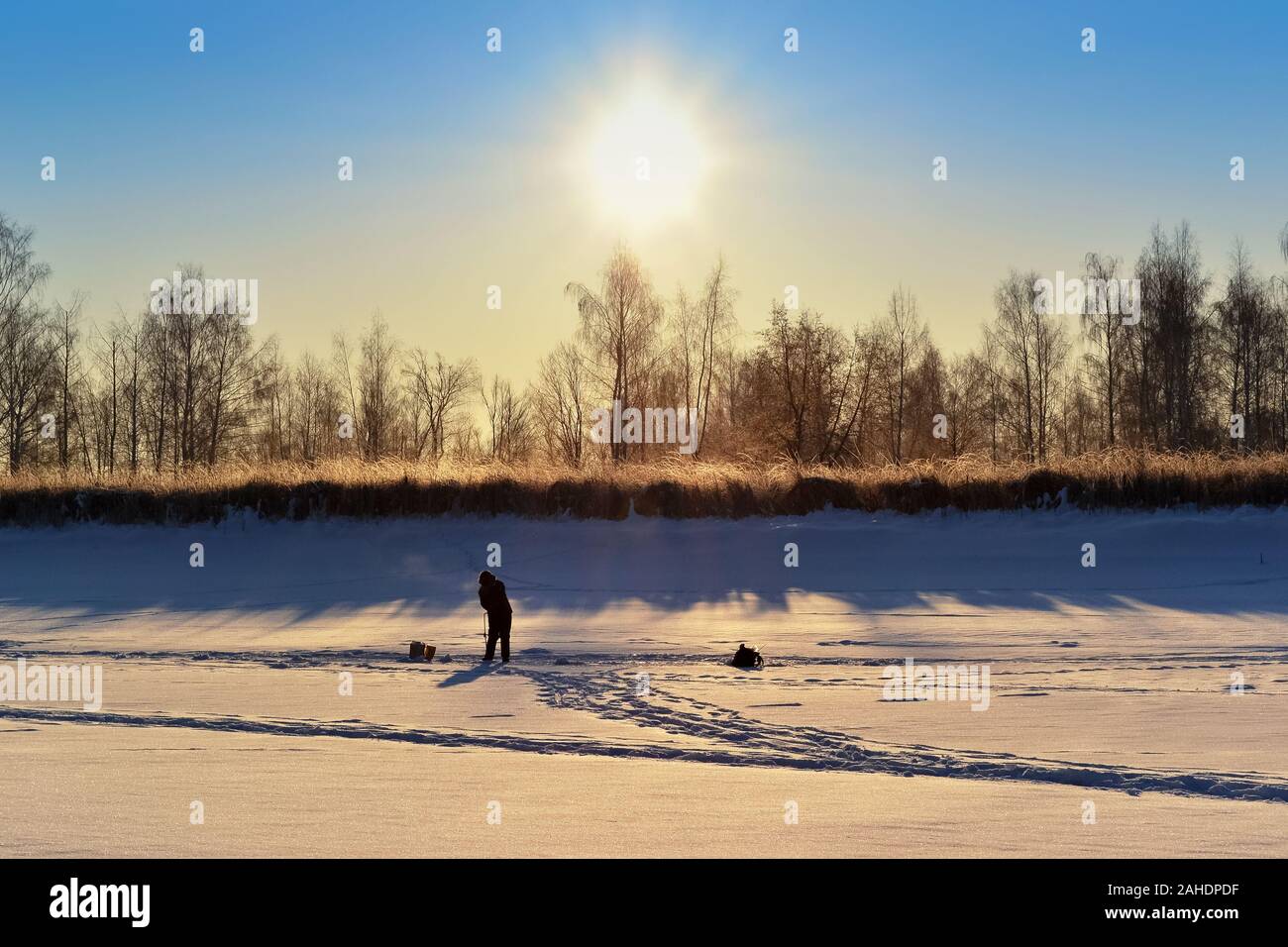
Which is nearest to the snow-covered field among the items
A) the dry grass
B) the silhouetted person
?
the silhouetted person

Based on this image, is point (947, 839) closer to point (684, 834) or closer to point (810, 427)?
point (684, 834)

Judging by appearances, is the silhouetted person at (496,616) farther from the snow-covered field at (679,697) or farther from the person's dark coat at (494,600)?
the snow-covered field at (679,697)

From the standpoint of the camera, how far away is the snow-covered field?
20.9 ft

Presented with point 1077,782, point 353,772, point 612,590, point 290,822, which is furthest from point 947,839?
point 612,590

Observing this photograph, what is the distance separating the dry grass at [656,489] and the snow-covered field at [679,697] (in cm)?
85

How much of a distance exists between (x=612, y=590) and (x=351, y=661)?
324 inches

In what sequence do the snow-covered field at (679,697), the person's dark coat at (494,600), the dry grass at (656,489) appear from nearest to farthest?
the snow-covered field at (679,697), the person's dark coat at (494,600), the dry grass at (656,489)

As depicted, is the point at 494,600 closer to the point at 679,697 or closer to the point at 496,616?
the point at 496,616

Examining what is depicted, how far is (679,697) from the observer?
1162 centimetres

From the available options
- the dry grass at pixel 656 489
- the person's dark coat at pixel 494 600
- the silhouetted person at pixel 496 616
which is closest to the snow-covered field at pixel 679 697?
the silhouetted person at pixel 496 616

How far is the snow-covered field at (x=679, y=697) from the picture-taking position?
20.9 feet

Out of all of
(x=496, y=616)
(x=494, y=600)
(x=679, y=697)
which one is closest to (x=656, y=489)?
(x=496, y=616)

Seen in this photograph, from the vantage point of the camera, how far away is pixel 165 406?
2264 inches

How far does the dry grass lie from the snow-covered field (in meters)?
0.85
